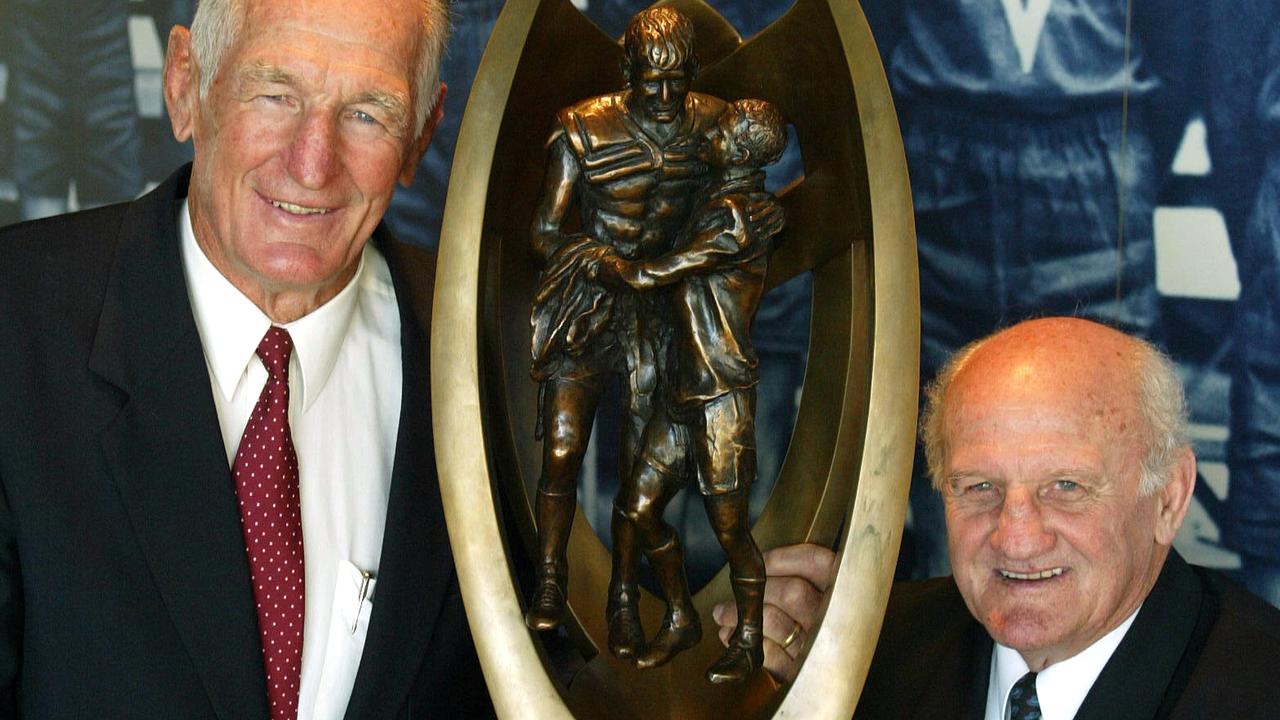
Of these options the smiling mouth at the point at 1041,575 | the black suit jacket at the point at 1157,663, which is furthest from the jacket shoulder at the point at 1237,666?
the smiling mouth at the point at 1041,575

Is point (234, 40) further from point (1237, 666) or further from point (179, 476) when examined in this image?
point (1237, 666)

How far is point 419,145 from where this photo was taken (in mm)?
1948

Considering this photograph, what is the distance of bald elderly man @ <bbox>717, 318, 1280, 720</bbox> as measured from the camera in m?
1.83

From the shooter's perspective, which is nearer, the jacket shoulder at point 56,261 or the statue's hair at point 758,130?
the statue's hair at point 758,130

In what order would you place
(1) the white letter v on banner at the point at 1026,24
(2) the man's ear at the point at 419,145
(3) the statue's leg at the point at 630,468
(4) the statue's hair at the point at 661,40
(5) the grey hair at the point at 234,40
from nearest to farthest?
1. (4) the statue's hair at the point at 661,40
2. (3) the statue's leg at the point at 630,468
3. (5) the grey hair at the point at 234,40
4. (2) the man's ear at the point at 419,145
5. (1) the white letter v on banner at the point at 1026,24

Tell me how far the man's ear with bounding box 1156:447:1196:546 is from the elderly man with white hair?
933mm

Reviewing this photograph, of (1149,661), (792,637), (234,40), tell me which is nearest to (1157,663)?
(1149,661)

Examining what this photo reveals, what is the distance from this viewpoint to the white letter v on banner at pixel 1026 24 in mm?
2867

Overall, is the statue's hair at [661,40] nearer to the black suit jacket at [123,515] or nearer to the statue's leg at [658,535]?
the statue's leg at [658,535]

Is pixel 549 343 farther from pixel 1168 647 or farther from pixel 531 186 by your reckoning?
pixel 1168 647

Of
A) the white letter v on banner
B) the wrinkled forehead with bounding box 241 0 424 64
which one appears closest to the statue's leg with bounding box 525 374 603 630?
the wrinkled forehead with bounding box 241 0 424 64

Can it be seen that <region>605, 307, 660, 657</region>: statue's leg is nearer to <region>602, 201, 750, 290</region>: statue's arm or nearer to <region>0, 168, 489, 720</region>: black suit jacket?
<region>602, 201, 750, 290</region>: statue's arm

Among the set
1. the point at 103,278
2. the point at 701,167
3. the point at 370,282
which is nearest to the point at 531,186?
the point at 701,167

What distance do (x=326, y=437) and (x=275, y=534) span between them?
163 millimetres
